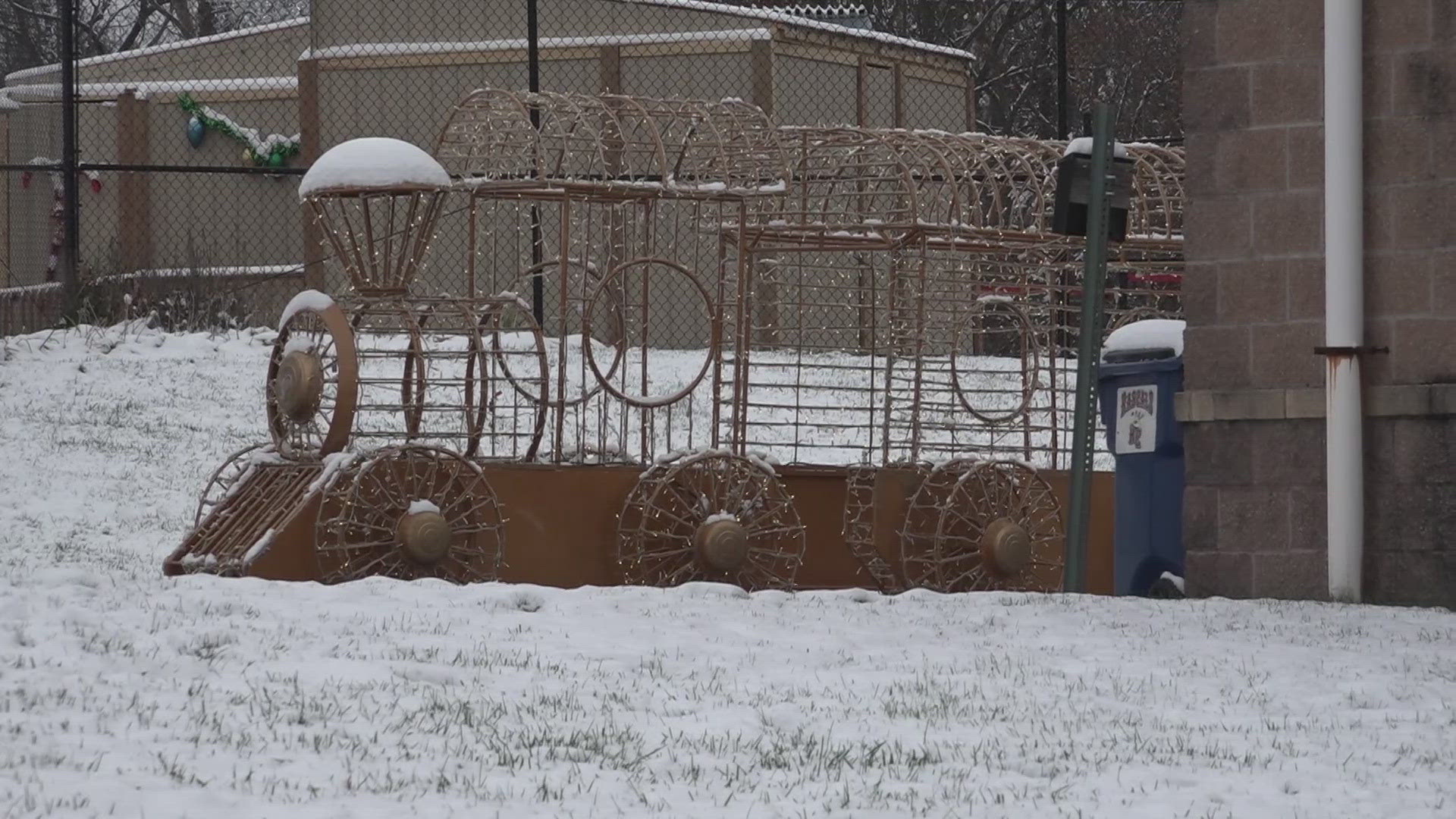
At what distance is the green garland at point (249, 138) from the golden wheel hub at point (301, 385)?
991 cm

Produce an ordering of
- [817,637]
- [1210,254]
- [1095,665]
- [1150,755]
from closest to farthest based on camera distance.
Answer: [1150,755] < [1095,665] < [817,637] < [1210,254]

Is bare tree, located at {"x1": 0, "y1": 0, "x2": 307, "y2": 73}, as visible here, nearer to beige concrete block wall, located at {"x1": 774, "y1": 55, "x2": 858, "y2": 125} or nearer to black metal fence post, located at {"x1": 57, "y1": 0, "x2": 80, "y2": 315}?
beige concrete block wall, located at {"x1": 774, "y1": 55, "x2": 858, "y2": 125}

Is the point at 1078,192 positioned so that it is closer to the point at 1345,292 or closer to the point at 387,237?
the point at 1345,292

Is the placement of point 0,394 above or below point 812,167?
below

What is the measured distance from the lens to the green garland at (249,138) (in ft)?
62.9

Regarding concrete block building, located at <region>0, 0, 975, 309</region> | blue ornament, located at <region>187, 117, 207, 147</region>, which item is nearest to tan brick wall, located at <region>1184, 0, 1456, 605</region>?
concrete block building, located at <region>0, 0, 975, 309</region>

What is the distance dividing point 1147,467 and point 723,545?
6.71 ft

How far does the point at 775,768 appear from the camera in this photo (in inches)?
214

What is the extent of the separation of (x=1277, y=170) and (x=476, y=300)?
3.52m

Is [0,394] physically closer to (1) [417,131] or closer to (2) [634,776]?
(1) [417,131]

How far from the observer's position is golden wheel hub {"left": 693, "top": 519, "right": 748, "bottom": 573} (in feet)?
32.3

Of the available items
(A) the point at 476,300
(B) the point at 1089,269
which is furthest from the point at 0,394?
(B) the point at 1089,269

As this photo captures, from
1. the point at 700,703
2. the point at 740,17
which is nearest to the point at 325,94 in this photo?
the point at 740,17

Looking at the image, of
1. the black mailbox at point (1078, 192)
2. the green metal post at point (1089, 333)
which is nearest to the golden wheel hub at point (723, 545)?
the green metal post at point (1089, 333)
